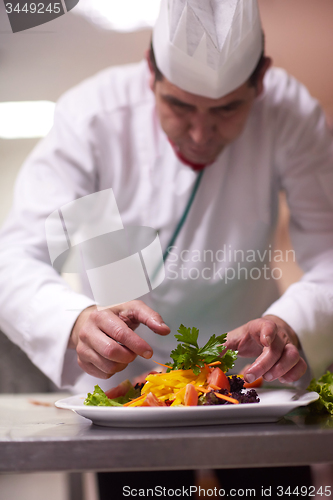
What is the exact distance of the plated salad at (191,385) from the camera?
2.00 ft

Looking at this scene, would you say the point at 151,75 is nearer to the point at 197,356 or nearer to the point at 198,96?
the point at 198,96

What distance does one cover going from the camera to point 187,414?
22.6 inches

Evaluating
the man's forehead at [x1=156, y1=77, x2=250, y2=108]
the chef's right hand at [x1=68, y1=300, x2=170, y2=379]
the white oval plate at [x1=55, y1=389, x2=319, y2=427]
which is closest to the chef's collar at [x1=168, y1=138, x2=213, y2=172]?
the man's forehead at [x1=156, y1=77, x2=250, y2=108]

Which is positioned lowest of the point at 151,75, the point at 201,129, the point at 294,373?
the point at 294,373

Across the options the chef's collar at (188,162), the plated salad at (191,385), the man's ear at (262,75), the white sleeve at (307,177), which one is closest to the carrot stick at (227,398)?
the plated salad at (191,385)

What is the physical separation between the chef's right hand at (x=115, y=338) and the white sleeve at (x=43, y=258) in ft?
0.37

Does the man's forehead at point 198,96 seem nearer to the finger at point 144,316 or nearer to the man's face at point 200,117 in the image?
the man's face at point 200,117

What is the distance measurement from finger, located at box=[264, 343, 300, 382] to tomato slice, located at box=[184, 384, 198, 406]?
0.19m

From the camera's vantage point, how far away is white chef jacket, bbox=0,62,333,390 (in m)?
0.98

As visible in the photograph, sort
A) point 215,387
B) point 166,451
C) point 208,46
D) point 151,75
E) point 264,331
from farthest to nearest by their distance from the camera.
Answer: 1. point 151,75
2. point 208,46
3. point 264,331
4. point 215,387
5. point 166,451

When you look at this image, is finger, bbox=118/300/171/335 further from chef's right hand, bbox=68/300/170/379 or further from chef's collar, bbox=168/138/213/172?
chef's collar, bbox=168/138/213/172

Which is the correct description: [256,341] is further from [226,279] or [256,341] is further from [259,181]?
[259,181]

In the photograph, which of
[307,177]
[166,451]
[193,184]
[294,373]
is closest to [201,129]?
[193,184]

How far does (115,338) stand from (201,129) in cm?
49
